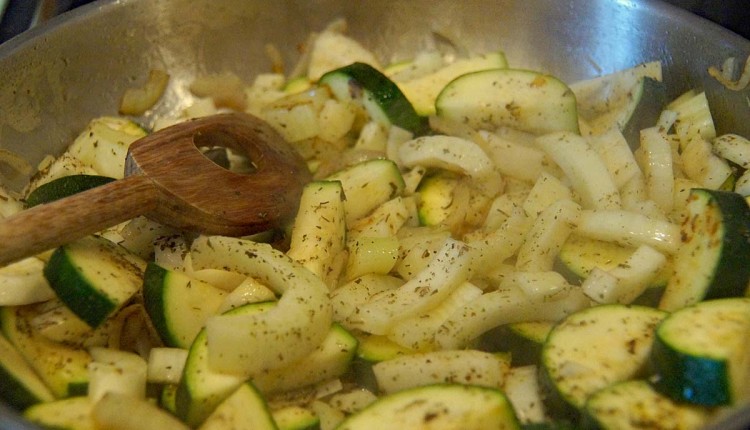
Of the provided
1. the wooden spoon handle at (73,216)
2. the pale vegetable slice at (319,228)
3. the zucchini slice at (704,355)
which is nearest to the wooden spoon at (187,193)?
the wooden spoon handle at (73,216)

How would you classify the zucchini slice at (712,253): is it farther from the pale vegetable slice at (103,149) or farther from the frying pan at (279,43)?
the pale vegetable slice at (103,149)

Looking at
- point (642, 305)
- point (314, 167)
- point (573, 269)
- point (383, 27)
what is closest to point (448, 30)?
point (383, 27)

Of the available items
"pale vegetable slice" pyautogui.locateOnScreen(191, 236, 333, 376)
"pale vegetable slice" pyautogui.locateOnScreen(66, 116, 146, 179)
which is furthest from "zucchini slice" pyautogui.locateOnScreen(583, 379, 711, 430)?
"pale vegetable slice" pyautogui.locateOnScreen(66, 116, 146, 179)

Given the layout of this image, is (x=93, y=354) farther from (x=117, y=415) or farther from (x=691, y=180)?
(x=691, y=180)

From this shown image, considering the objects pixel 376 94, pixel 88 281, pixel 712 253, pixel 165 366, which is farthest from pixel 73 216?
pixel 712 253

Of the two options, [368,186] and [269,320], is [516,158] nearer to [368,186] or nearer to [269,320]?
[368,186]

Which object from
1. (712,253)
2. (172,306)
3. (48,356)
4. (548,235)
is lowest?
(48,356)
